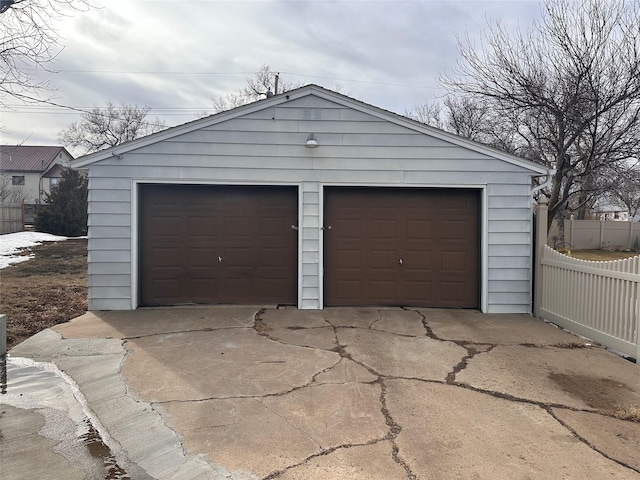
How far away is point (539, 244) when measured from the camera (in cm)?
657

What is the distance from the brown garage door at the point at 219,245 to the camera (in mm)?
6848

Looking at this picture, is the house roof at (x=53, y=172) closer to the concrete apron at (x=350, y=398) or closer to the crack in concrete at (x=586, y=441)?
the concrete apron at (x=350, y=398)

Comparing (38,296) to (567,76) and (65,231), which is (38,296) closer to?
(567,76)

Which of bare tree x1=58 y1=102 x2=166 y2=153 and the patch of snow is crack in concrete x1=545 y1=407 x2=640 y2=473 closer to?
the patch of snow

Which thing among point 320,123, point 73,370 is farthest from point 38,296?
point 320,123

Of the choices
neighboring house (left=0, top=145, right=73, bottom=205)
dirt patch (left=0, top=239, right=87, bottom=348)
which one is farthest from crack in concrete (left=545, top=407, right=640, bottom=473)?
neighboring house (left=0, top=145, right=73, bottom=205)

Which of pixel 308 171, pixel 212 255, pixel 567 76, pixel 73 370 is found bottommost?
pixel 73 370

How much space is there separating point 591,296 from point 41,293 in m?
9.50

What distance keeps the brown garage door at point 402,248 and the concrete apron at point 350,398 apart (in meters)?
1.14

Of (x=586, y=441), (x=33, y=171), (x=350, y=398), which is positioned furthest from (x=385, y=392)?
(x=33, y=171)

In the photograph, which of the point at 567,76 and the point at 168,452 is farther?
Answer: the point at 567,76

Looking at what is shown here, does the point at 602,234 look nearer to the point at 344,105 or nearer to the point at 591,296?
the point at 591,296

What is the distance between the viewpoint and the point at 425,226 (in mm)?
6938

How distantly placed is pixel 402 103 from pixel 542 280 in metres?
17.4
